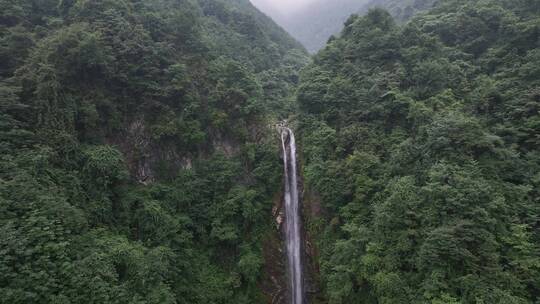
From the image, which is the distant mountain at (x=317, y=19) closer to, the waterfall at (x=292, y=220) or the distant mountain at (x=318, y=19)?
the distant mountain at (x=318, y=19)

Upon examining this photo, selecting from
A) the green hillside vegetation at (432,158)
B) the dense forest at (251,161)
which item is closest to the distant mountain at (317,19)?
the dense forest at (251,161)

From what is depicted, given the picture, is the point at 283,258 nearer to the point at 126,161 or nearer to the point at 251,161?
the point at 251,161

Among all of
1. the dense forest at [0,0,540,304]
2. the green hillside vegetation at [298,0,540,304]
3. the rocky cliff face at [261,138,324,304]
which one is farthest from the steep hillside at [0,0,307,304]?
the green hillside vegetation at [298,0,540,304]

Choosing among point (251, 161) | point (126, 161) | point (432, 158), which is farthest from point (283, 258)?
point (126, 161)

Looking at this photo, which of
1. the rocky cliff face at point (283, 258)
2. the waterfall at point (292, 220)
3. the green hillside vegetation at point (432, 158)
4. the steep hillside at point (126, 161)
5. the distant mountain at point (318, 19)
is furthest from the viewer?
the distant mountain at point (318, 19)

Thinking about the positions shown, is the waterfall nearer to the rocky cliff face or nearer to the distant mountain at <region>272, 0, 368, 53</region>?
the rocky cliff face

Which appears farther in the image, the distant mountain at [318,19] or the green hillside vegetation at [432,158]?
the distant mountain at [318,19]

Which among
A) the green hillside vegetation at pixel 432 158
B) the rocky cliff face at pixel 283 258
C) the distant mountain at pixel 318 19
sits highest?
the distant mountain at pixel 318 19
